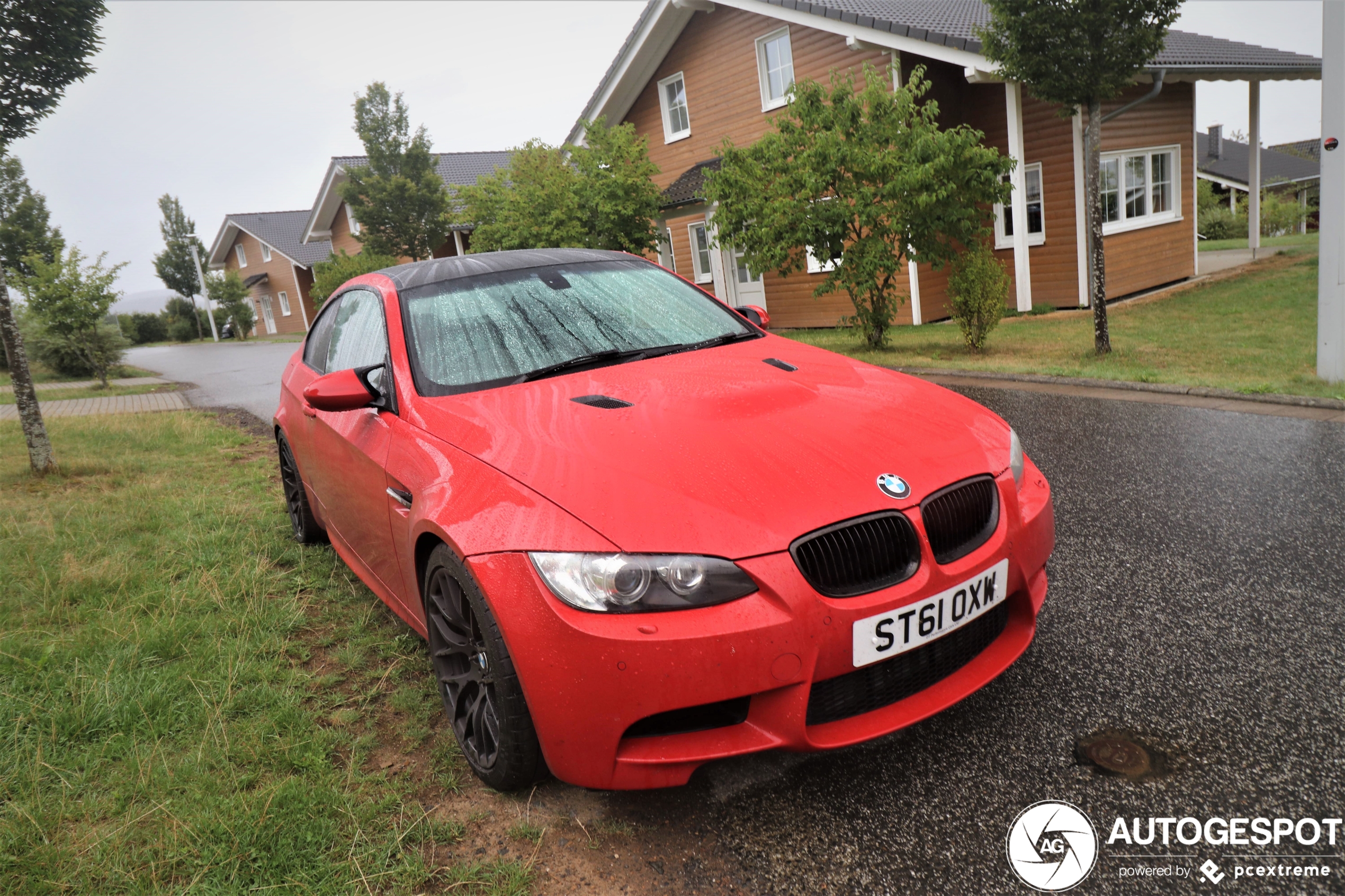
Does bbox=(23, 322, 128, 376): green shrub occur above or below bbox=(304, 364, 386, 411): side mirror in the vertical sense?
above

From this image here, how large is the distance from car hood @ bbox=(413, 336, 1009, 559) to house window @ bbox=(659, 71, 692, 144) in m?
18.0

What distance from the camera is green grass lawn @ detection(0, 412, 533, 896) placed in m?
2.23

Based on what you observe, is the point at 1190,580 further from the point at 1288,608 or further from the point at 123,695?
the point at 123,695

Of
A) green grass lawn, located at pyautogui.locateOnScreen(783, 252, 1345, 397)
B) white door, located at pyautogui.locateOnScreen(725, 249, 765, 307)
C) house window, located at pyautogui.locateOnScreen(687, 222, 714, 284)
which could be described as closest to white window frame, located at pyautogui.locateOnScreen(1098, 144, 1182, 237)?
green grass lawn, located at pyautogui.locateOnScreen(783, 252, 1345, 397)

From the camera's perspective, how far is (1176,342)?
10.1 metres

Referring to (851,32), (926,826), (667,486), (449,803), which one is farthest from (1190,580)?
(851,32)

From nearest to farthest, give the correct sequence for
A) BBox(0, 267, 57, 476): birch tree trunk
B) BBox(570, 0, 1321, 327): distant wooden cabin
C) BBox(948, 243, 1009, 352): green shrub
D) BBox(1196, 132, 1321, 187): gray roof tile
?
BBox(0, 267, 57, 476): birch tree trunk, BBox(948, 243, 1009, 352): green shrub, BBox(570, 0, 1321, 327): distant wooden cabin, BBox(1196, 132, 1321, 187): gray roof tile

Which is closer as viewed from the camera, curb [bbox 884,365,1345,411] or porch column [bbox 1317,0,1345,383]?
curb [bbox 884,365,1345,411]

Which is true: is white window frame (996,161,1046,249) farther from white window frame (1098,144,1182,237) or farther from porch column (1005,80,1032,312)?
white window frame (1098,144,1182,237)

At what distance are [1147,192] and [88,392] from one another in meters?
20.8

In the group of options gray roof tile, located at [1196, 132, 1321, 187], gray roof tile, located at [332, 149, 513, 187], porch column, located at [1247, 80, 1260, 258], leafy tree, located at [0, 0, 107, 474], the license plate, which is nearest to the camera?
the license plate

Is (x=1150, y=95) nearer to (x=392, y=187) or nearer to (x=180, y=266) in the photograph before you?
(x=392, y=187)

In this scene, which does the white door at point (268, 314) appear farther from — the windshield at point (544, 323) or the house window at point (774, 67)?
the windshield at point (544, 323)

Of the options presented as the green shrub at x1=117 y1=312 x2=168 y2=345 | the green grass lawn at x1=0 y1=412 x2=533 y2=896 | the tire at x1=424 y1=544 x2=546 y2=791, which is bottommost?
the green grass lawn at x1=0 y1=412 x2=533 y2=896
